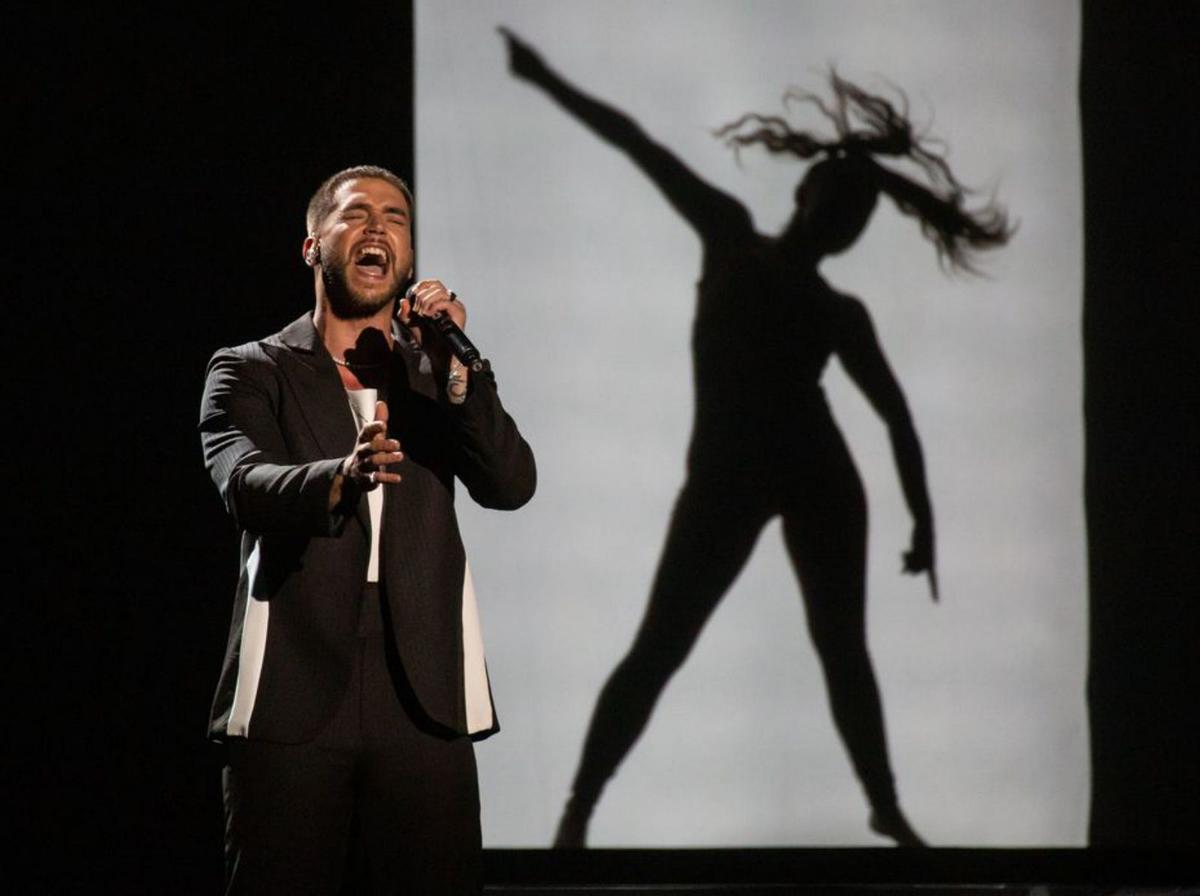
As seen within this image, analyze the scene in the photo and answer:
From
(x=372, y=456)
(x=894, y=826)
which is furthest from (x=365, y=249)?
(x=894, y=826)

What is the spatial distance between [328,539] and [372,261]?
15.1 inches

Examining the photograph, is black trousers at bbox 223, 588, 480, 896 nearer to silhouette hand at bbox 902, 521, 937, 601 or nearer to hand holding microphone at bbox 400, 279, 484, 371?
hand holding microphone at bbox 400, 279, 484, 371

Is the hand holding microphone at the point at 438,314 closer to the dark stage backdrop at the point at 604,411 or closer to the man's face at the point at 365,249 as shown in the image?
the man's face at the point at 365,249

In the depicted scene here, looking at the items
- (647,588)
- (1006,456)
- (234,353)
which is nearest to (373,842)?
(234,353)

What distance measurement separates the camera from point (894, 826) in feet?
9.45

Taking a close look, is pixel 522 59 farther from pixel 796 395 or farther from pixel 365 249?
pixel 365 249

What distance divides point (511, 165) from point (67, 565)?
137 cm

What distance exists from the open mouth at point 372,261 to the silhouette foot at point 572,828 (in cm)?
155

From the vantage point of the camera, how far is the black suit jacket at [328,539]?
1.53 m

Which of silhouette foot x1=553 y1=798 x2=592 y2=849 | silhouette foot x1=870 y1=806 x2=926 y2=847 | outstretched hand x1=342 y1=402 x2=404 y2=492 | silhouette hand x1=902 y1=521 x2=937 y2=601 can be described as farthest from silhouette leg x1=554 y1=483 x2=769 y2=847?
outstretched hand x1=342 y1=402 x2=404 y2=492

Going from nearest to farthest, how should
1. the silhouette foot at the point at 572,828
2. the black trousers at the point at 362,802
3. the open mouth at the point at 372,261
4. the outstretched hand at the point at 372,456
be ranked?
the outstretched hand at the point at 372,456 < the black trousers at the point at 362,802 < the open mouth at the point at 372,261 < the silhouette foot at the point at 572,828

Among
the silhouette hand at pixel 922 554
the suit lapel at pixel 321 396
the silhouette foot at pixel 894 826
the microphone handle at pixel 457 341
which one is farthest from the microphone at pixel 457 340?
the silhouette foot at pixel 894 826

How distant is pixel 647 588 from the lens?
289 centimetres

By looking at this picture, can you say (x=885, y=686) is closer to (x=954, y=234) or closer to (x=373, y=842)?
(x=954, y=234)
